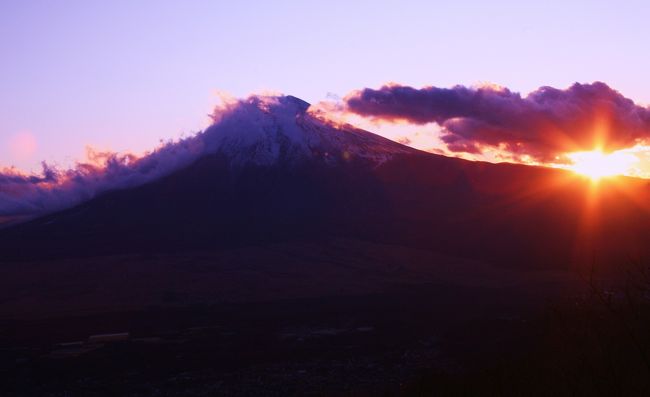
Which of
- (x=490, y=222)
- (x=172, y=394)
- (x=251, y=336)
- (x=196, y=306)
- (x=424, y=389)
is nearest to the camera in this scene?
(x=424, y=389)

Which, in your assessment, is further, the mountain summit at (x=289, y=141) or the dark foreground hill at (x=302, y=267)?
the mountain summit at (x=289, y=141)

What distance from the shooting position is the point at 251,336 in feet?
129

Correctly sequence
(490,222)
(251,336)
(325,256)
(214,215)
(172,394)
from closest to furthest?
(172,394), (251,336), (325,256), (490,222), (214,215)

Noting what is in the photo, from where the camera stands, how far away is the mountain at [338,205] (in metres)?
74.2

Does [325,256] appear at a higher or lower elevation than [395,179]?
lower

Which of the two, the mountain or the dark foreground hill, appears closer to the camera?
the dark foreground hill

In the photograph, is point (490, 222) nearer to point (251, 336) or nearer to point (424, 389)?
point (251, 336)

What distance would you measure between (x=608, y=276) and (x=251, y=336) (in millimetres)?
26414

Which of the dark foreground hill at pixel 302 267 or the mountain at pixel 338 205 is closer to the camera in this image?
the dark foreground hill at pixel 302 267

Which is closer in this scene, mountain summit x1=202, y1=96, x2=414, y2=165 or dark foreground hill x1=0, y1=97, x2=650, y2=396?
dark foreground hill x1=0, y1=97, x2=650, y2=396

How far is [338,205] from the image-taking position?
86938 millimetres

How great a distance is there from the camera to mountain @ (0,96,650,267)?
74188 mm

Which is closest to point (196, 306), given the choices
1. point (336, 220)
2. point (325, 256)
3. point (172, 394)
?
point (325, 256)

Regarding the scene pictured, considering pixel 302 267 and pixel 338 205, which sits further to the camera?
pixel 338 205
